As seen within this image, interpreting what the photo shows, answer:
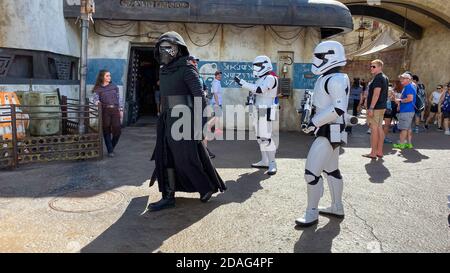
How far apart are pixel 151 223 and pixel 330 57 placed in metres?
2.67

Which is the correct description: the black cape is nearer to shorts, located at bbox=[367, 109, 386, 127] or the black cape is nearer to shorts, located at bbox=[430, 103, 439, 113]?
shorts, located at bbox=[367, 109, 386, 127]

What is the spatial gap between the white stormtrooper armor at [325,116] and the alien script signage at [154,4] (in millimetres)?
6277

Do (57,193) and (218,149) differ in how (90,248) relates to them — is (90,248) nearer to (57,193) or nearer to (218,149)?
(57,193)

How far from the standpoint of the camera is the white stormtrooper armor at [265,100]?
19.0 ft

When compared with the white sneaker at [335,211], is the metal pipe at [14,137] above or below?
above

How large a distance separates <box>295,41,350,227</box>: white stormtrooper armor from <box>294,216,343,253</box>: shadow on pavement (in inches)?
5.6

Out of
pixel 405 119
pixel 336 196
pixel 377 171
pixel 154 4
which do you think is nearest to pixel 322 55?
pixel 336 196

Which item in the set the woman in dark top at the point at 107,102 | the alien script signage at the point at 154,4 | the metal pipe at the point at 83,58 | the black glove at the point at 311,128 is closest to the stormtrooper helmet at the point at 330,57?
the black glove at the point at 311,128

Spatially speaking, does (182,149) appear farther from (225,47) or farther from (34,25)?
(225,47)

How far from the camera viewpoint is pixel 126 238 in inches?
139

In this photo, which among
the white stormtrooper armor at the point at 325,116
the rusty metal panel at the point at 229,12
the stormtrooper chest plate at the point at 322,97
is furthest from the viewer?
the rusty metal panel at the point at 229,12

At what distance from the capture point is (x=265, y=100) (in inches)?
236

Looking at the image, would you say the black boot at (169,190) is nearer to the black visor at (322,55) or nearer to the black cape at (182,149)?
the black cape at (182,149)
